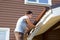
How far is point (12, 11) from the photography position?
34.8ft

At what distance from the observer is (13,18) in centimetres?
1048

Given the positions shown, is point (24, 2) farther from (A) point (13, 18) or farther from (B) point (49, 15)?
(B) point (49, 15)

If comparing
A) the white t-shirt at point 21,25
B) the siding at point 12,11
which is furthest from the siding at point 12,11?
the white t-shirt at point 21,25

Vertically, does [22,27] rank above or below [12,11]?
below

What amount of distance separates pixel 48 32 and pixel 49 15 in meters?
2.80

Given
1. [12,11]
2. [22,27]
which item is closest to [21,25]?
[22,27]

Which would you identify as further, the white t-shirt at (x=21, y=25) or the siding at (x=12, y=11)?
the siding at (x=12, y=11)

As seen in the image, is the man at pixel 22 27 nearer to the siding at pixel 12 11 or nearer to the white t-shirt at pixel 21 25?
the white t-shirt at pixel 21 25

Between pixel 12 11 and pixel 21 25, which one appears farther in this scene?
pixel 12 11


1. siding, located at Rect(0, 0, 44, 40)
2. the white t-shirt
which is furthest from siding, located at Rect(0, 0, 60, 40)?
the white t-shirt

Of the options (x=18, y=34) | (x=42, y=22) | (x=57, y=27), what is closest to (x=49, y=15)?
(x=42, y=22)

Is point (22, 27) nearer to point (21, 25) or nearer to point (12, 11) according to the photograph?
point (21, 25)

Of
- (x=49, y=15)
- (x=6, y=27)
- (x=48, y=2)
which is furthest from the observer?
(x=48, y=2)

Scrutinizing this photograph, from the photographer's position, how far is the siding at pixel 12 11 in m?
10.3
